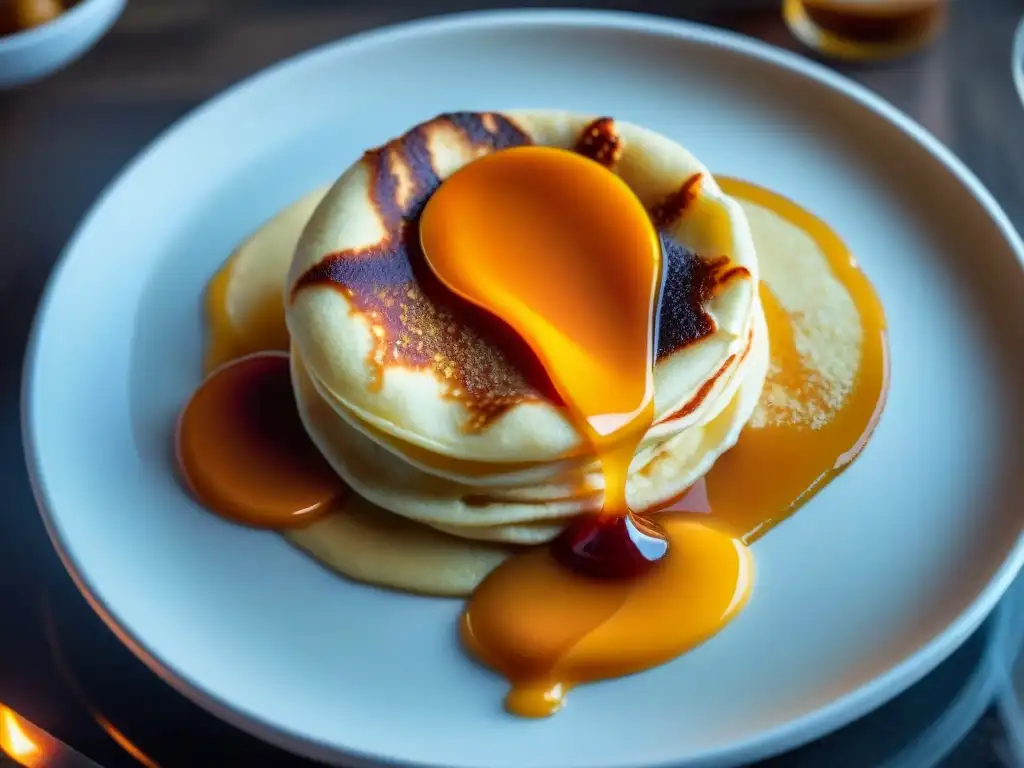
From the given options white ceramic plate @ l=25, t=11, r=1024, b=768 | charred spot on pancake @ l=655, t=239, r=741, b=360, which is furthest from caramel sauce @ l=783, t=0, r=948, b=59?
charred spot on pancake @ l=655, t=239, r=741, b=360

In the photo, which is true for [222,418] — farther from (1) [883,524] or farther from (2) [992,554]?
(2) [992,554]

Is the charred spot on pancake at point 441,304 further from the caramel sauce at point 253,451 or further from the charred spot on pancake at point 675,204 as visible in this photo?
the caramel sauce at point 253,451

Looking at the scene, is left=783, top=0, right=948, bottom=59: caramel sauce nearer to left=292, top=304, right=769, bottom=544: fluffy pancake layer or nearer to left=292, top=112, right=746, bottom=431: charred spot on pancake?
left=292, top=112, right=746, bottom=431: charred spot on pancake

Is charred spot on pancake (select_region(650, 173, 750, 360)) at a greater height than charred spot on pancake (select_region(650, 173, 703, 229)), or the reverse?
charred spot on pancake (select_region(650, 173, 703, 229))

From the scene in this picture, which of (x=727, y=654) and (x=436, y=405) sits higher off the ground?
(x=436, y=405)

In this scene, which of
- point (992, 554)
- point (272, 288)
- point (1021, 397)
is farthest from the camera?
point (272, 288)

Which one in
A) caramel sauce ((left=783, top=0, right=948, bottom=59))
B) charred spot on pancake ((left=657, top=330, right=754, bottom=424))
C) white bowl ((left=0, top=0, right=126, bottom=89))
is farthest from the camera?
caramel sauce ((left=783, top=0, right=948, bottom=59))

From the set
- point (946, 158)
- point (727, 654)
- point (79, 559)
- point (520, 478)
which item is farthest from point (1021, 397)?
point (79, 559)

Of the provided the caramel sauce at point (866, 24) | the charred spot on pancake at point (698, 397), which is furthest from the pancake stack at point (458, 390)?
the caramel sauce at point (866, 24)
